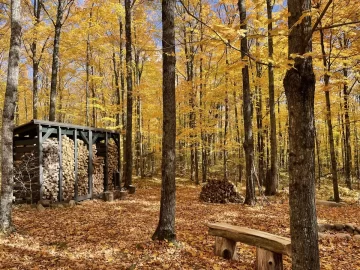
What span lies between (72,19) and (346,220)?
1788cm

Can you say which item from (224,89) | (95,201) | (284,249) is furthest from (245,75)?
(95,201)

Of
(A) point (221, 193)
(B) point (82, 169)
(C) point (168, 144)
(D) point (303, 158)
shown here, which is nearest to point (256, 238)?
(D) point (303, 158)

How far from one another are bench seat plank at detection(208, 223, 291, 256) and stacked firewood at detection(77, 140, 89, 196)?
329 inches

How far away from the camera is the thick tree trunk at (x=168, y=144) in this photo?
5848mm

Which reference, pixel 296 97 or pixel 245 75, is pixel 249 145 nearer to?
pixel 245 75

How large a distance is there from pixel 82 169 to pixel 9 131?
586cm

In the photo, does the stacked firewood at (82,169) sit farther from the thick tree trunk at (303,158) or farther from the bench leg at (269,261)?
the thick tree trunk at (303,158)

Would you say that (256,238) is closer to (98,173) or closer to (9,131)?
(9,131)

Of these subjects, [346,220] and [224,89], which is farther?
[224,89]

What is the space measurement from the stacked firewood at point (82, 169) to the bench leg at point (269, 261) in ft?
31.0

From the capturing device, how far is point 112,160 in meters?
14.7

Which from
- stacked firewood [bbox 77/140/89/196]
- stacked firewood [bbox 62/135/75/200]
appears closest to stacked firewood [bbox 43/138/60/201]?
stacked firewood [bbox 62/135/75/200]

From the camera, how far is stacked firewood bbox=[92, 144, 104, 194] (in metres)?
13.2

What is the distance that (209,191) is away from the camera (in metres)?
12.1
